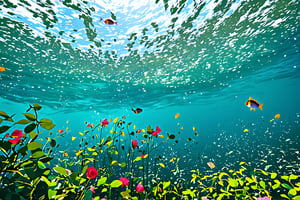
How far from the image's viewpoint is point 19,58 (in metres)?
9.77

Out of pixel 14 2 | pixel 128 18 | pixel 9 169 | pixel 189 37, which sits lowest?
pixel 9 169

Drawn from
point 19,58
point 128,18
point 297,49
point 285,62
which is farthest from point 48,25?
point 285,62

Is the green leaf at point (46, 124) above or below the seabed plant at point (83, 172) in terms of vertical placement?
above

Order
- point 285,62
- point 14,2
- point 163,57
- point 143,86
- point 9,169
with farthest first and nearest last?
1. point 143,86
2. point 285,62
3. point 163,57
4. point 14,2
5. point 9,169

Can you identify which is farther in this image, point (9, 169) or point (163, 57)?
point (163, 57)

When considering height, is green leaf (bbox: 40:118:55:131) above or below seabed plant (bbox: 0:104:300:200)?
above

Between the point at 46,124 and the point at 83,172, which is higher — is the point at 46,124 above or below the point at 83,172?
above

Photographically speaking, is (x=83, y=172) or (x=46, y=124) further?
(x=83, y=172)

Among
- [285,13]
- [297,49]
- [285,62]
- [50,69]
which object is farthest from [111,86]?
[285,62]

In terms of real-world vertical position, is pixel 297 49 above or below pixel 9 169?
above

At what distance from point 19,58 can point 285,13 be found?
1731 cm

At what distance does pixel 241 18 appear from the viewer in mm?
8008

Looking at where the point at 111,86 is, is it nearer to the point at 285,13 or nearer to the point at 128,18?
the point at 128,18

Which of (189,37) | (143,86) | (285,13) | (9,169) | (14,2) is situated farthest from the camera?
(143,86)
